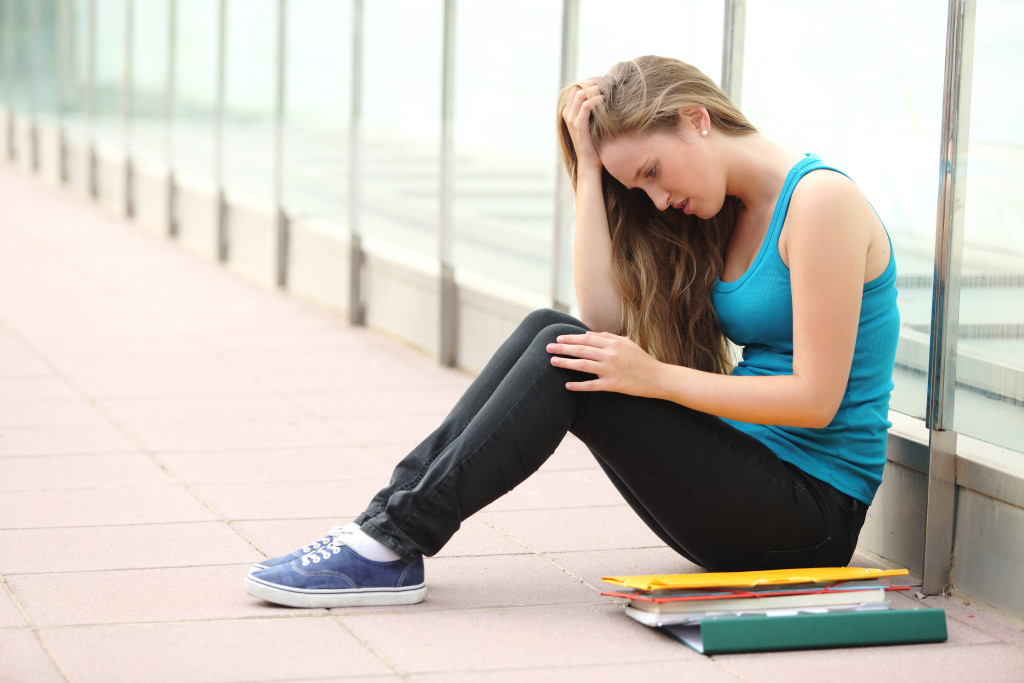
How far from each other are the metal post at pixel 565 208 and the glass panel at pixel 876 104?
3.81 feet

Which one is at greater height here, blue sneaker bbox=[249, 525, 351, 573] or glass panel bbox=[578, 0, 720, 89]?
glass panel bbox=[578, 0, 720, 89]

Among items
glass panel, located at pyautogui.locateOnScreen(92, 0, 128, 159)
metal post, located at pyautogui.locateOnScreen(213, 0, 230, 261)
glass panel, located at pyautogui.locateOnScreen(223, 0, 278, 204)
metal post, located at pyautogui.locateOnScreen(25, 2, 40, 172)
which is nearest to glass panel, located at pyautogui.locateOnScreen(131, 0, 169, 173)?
glass panel, located at pyautogui.locateOnScreen(92, 0, 128, 159)

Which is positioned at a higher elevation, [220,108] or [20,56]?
[20,56]

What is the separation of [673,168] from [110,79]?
10585mm

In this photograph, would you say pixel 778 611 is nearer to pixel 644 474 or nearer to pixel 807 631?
pixel 807 631

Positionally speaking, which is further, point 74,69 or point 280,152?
point 74,69

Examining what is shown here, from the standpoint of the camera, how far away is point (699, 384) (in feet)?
9.48

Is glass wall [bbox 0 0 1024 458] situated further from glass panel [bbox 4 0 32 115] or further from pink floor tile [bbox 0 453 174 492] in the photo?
glass panel [bbox 4 0 32 115]

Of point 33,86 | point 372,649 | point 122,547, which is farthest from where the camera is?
point 33,86

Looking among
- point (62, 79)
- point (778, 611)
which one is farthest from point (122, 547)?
point (62, 79)

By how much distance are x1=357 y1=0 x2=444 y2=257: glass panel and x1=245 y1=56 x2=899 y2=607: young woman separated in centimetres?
352

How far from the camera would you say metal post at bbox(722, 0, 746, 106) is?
444 centimetres

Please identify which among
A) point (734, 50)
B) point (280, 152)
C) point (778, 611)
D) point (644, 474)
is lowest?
point (778, 611)

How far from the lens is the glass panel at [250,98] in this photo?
8867 mm
